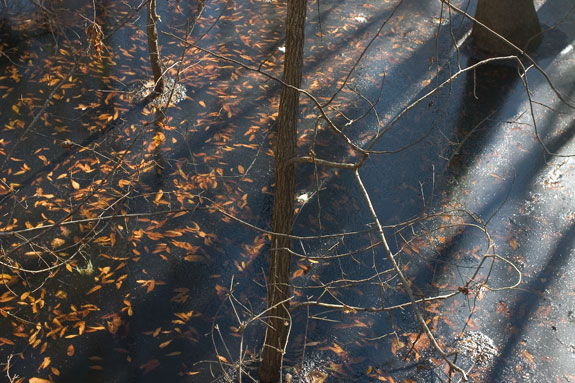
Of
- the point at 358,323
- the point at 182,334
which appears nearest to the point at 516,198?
the point at 358,323

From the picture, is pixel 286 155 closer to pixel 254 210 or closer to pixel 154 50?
pixel 254 210

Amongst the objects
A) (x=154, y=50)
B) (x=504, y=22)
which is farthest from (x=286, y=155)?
(x=504, y=22)

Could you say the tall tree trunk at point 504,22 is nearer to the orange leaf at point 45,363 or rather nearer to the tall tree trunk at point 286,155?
the tall tree trunk at point 286,155

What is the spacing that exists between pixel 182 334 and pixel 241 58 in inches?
185

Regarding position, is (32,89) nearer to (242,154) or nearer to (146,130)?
(146,130)

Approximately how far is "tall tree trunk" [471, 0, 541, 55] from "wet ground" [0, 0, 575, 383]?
0.35 meters

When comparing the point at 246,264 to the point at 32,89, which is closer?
the point at 246,264

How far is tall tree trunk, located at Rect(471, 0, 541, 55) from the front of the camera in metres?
8.96

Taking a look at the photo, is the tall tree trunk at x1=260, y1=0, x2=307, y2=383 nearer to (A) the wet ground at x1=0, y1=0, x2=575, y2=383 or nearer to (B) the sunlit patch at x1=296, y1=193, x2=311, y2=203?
(A) the wet ground at x1=0, y1=0, x2=575, y2=383

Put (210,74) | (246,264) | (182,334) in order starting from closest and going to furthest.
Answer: (182,334), (246,264), (210,74)

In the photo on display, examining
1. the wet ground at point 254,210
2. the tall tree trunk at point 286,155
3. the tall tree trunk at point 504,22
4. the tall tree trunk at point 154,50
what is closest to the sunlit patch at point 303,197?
the wet ground at point 254,210

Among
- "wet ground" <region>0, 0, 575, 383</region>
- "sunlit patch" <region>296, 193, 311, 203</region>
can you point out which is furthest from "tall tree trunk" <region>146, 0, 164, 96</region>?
"sunlit patch" <region>296, 193, 311, 203</region>

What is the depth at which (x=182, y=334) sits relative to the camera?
4914 mm

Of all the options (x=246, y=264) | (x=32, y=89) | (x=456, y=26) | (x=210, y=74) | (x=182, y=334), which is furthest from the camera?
(x=456, y=26)
